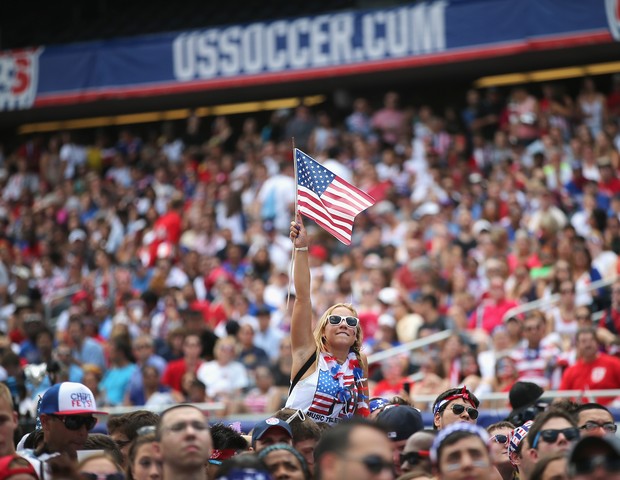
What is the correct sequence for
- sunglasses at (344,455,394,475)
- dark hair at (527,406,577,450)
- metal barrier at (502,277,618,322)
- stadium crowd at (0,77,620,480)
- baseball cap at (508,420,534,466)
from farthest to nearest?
metal barrier at (502,277,618,322) → stadium crowd at (0,77,620,480) → baseball cap at (508,420,534,466) → dark hair at (527,406,577,450) → sunglasses at (344,455,394,475)

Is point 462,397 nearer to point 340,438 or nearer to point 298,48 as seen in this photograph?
point 340,438

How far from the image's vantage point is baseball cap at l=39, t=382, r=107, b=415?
698 cm

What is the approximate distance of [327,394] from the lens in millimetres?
7703

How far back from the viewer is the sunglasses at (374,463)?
512cm

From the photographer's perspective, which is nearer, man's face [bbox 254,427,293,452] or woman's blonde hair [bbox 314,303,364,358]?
man's face [bbox 254,427,293,452]

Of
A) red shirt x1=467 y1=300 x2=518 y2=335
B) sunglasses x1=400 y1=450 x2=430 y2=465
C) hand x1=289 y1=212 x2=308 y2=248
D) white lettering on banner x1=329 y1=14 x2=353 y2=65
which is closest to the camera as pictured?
sunglasses x1=400 y1=450 x2=430 y2=465

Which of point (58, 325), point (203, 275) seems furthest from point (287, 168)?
point (58, 325)

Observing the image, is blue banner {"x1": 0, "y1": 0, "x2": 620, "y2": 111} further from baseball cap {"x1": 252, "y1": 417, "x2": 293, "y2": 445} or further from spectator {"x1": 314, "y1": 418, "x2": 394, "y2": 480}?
spectator {"x1": 314, "y1": 418, "x2": 394, "y2": 480}

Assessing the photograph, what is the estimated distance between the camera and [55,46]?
2297cm

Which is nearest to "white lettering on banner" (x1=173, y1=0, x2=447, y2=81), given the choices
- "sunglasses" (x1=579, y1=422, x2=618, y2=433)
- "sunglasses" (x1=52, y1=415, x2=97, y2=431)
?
"sunglasses" (x1=579, y1=422, x2=618, y2=433)

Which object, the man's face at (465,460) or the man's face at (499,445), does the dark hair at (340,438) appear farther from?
the man's face at (499,445)

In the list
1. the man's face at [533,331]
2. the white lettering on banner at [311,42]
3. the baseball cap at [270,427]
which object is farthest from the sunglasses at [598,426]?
the white lettering on banner at [311,42]

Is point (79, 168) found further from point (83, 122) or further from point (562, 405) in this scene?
point (562, 405)

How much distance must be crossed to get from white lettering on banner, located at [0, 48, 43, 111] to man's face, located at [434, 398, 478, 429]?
16.6 m
